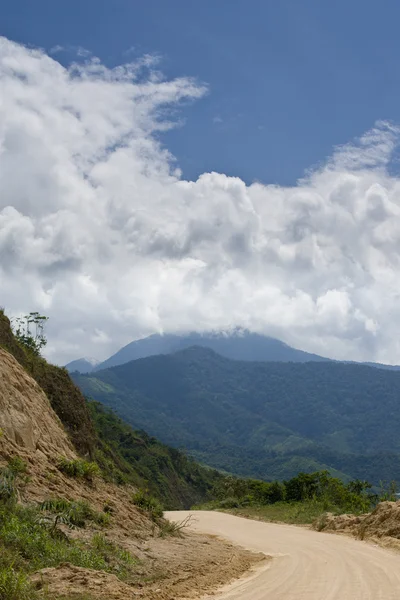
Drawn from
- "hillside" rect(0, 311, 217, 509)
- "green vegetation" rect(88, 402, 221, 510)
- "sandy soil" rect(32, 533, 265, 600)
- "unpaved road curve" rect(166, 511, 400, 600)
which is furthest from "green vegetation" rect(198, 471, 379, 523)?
"green vegetation" rect(88, 402, 221, 510)

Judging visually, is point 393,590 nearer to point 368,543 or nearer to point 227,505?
point 368,543

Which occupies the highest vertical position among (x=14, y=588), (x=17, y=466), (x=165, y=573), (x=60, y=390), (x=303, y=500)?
(x=60, y=390)

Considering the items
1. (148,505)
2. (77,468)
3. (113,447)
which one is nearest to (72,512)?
(77,468)

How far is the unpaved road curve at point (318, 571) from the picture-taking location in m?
11.3

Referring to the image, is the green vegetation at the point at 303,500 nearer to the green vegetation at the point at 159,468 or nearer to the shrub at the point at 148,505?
the shrub at the point at 148,505

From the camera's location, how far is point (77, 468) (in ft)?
63.5

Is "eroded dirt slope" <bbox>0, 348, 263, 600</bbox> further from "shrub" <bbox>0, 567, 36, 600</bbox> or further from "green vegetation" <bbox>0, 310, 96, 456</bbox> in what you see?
"green vegetation" <bbox>0, 310, 96, 456</bbox>

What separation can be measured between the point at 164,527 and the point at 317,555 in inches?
225

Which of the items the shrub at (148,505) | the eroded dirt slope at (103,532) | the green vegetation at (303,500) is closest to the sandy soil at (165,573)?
the eroded dirt slope at (103,532)

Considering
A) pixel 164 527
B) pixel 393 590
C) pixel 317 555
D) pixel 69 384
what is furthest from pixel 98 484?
pixel 69 384

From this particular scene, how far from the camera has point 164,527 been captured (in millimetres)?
20141

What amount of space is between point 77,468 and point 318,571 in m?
9.00

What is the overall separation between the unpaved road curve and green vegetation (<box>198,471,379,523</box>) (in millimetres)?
10027

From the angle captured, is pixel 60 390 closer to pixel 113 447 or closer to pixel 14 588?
pixel 14 588
